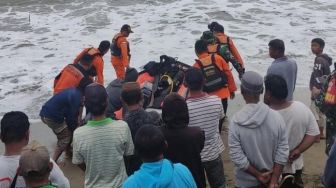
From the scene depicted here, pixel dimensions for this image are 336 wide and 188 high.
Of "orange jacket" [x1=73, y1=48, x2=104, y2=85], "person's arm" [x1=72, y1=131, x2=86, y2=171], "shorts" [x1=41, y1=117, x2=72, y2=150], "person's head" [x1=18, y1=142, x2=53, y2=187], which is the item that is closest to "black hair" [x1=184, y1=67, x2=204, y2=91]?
"person's arm" [x1=72, y1=131, x2=86, y2=171]

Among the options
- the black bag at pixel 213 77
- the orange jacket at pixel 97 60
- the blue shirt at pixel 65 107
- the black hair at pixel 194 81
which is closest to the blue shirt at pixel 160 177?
the black hair at pixel 194 81

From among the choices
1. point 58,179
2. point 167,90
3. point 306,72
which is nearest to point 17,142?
point 58,179

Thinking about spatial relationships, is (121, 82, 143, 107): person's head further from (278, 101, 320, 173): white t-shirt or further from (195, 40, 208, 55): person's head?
(195, 40, 208, 55): person's head

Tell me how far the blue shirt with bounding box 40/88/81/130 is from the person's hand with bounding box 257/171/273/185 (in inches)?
109

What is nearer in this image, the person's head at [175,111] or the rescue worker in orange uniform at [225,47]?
the person's head at [175,111]

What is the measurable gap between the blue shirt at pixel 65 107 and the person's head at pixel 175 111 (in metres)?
2.39

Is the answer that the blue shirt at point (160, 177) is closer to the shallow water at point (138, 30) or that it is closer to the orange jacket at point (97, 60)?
the orange jacket at point (97, 60)

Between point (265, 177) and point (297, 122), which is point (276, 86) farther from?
point (265, 177)

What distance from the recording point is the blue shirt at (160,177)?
2590 millimetres

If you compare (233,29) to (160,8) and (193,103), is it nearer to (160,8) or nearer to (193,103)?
(160,8)

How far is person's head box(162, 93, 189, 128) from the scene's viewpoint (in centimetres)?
340

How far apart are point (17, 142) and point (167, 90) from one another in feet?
8.69

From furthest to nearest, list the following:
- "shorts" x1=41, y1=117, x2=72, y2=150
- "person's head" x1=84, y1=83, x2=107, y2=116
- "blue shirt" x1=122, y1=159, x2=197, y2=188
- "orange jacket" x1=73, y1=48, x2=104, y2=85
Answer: "orange jacket" x1=73, y1=48, x2=104, y2=85, "shorts" x1=41, y1=117, x2=72, y2=150, "person's head" x1=84, y1=83, x2=107, y2=116, "blue shirt" x1=122, y1=159, x2=197, y2=188

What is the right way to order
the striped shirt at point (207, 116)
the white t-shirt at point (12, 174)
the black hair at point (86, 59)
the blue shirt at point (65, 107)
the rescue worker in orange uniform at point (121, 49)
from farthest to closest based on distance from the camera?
the rescue worker in orange uniform at point (121, 49), the black hair at point (86, 59), the blue shirt at point (65, 107), the striped shirt at point (207, 116), the white t-shirt at point (12, 174)
